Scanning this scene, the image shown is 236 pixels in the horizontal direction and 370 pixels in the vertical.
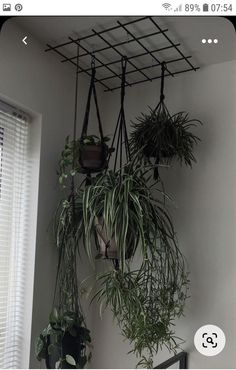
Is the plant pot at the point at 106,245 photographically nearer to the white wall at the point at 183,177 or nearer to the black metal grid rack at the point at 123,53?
the white wall at the point at 183,177

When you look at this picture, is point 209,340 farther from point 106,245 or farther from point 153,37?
point 153,37

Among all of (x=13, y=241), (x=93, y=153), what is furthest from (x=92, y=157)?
(x=13, y=241)

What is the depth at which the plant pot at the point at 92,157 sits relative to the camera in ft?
2.50

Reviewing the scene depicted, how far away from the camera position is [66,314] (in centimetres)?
69

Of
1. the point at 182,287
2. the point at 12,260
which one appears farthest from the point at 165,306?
the point at 12,260

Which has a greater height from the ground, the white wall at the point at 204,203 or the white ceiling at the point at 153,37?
the white ceiling at the point at 153,37

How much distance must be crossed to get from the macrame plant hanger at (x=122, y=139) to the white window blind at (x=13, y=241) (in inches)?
6.1

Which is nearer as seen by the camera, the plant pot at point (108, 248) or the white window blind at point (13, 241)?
the white window blind at point (13, 241)
